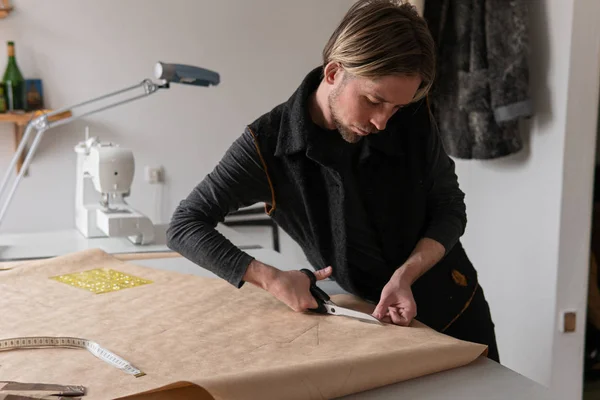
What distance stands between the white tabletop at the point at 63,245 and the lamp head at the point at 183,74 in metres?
0.50

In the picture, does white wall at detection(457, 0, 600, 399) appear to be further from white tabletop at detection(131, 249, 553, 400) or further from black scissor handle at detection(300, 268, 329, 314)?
white tabletop at detection(131, 249, 553, 400)

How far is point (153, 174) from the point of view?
3568 mm

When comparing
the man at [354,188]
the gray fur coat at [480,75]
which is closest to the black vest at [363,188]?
the man at [354,188]

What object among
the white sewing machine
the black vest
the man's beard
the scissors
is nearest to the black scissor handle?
the scissors

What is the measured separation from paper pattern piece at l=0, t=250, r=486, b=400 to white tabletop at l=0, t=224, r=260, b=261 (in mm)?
573

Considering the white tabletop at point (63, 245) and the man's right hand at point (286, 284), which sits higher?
the man's right hand at point (286, 284)

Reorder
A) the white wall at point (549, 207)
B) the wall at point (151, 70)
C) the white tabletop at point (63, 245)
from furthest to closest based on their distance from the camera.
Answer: the wall at point (151, 70), the white wall at point (549, 207), the white tabletop at point (63, 245)

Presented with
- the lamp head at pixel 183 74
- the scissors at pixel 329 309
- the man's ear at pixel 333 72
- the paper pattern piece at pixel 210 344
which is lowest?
the paper pattern piece at pixel 210 344

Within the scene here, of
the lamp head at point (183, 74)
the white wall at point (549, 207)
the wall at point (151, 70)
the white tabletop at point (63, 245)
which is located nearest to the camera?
the lamp head at point (183, 74)

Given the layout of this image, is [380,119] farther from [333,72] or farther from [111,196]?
[111,196]

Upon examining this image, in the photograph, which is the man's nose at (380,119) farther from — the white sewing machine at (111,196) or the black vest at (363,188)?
the white sewing machine at (111,196)

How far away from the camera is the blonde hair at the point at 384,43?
1.27 meters

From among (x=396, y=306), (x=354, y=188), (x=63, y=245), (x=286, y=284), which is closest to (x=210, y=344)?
(x=286, y=284)

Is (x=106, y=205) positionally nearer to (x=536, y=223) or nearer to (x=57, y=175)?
(x=57, y=175)
